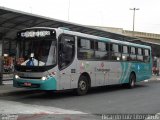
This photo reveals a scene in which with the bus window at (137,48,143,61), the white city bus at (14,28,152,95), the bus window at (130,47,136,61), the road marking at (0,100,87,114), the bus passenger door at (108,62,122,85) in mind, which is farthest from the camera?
the bus window at (137,48,143,61)

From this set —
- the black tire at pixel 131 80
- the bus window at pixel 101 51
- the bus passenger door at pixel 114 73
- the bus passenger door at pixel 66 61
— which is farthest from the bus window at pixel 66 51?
the black tire at pixel 131 80

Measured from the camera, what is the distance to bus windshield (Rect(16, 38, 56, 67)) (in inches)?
623

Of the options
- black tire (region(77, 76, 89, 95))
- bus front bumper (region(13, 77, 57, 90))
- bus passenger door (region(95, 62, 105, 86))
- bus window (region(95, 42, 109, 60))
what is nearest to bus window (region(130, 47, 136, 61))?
bus window (region(95, 42, 109, 60))

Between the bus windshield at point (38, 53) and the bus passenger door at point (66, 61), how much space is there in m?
0.39

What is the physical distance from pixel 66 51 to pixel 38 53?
4.29ft

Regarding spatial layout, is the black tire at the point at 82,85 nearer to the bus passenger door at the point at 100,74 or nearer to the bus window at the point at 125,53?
the bus passenger door at the point at 100,74

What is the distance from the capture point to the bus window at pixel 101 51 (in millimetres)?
19297

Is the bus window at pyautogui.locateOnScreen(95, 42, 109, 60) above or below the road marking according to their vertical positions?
above

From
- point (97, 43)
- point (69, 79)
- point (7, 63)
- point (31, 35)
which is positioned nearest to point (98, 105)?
point (69, 79)

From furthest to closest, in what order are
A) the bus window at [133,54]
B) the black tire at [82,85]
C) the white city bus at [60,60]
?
the bus window at [133,54] < the black tire at [82,85] < the white city bus at [60,60]

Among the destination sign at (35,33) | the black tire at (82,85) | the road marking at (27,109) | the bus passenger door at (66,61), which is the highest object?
the destination sign at (35,33)

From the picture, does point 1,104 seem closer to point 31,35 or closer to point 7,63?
point 31,35

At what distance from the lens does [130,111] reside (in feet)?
42.1

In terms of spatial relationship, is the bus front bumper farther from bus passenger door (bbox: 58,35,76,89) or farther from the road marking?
the road marking
